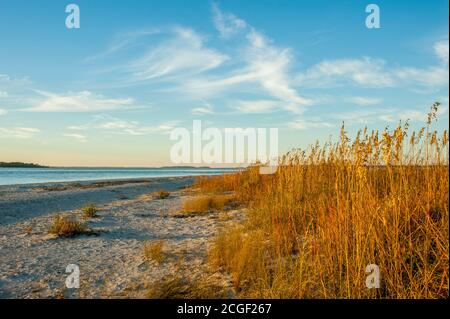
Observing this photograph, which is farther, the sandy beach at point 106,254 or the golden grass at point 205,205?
the golden grass at point 205,205

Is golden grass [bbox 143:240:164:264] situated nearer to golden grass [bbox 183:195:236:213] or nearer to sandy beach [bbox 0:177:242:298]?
sandy beach [bbox 0:177:242:298]

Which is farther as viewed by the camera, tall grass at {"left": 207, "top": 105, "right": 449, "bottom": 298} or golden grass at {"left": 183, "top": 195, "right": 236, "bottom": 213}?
golden grass at {"left": 183, "top": 195, "right": 236, "bottom": 213}

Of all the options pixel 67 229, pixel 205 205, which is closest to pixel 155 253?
pixel 67 229

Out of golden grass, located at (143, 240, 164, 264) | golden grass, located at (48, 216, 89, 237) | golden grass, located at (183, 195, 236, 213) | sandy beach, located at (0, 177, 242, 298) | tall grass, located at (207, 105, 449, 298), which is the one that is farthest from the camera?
golden grass, located at (183, 195, 236, 213)

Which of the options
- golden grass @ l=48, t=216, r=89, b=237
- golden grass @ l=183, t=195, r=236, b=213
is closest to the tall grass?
golden grass @ l=48, t=216, r=89, b=237

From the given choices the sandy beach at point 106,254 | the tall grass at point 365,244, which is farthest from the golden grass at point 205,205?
the tall grass at point 365,244

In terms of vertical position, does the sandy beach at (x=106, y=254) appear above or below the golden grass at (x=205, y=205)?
below

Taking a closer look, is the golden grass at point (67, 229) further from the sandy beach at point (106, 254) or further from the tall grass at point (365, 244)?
the tall grass at point (365, 244)

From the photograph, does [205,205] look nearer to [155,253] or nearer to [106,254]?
[106,254]
